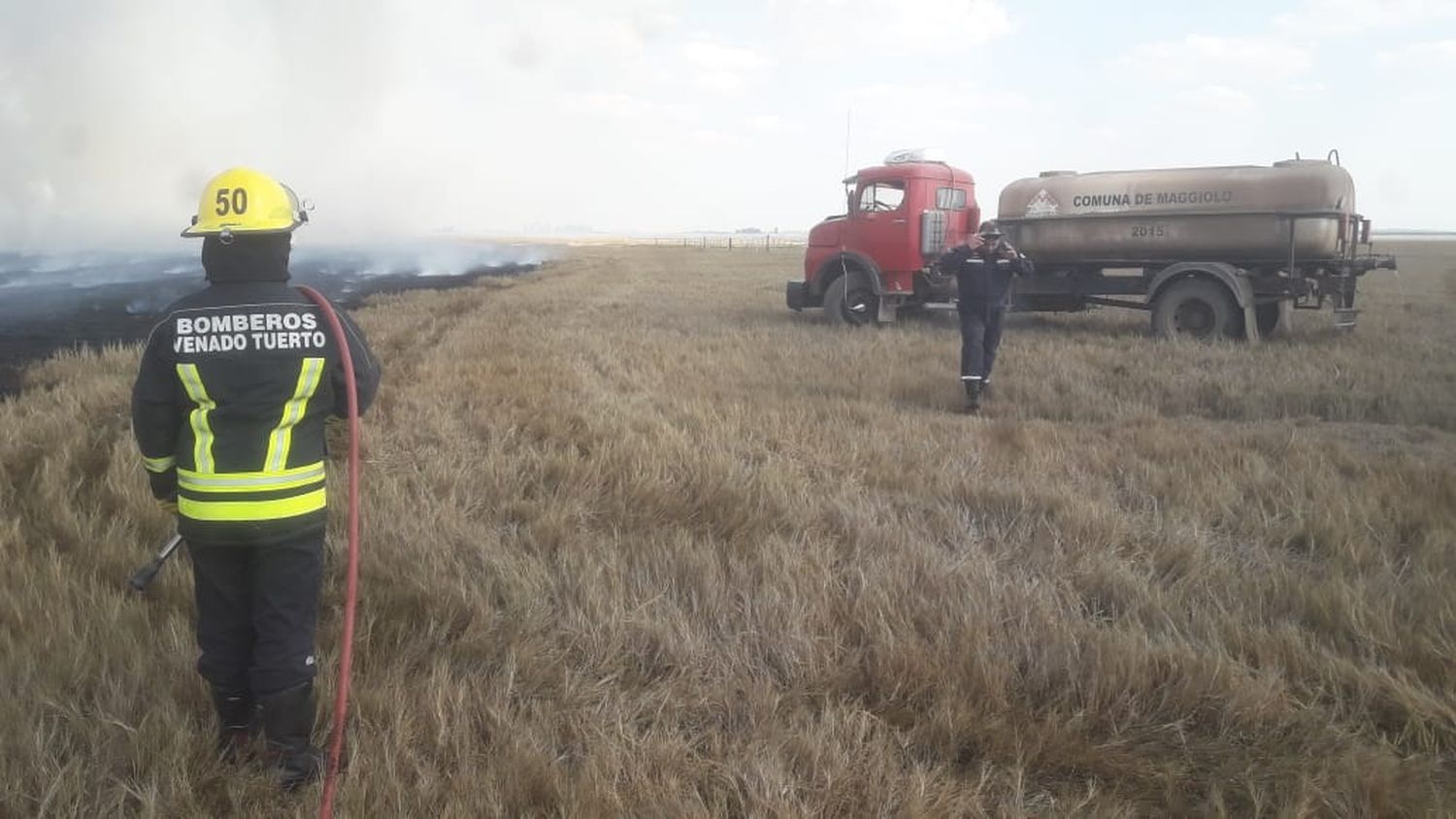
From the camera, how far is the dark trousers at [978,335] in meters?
Result: 8.75

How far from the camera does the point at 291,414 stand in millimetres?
2730

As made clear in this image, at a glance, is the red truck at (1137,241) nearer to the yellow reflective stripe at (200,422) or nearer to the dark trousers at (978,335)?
the dark trousers at (978,335)

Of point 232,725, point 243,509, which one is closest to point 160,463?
point 243,509

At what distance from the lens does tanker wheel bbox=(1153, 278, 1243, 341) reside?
12352 millimetres

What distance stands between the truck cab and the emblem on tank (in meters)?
1.54

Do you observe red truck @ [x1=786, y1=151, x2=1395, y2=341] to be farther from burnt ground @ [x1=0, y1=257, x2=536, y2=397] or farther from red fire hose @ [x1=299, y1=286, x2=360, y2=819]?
red fire hose @ [x1=299, y1=286, x2=360, y2=819]

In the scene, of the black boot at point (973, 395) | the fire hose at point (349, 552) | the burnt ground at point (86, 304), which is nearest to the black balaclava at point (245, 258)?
the fire hose at point (349, 552)

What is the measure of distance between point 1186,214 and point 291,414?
12.5 metres

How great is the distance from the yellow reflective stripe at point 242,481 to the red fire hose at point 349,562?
0.17m

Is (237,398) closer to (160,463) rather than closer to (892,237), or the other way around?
(160,463)

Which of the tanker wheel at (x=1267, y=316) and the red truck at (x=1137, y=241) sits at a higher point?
the red truck at (x=1137, y=241)

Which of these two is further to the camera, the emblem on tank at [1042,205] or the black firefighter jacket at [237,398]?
the emblem on tank at [1042,205]

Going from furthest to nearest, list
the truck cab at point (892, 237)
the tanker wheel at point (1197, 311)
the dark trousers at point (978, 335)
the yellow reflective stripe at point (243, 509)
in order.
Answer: the truck cab at point (892, 237) → the tanker wheel at point (1197, 311) → the dark trousers at point (978, 335) → the yellow reflective stripe at point (243, 509)

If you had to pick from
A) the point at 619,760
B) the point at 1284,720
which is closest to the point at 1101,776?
the point at 1284,720
